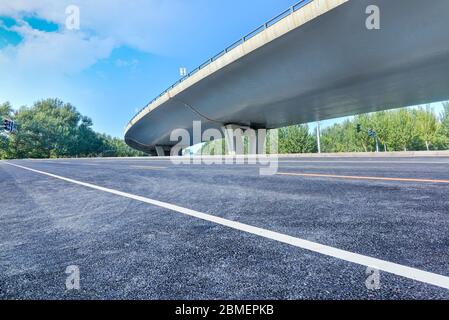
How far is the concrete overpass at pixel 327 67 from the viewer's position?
13.6 metres

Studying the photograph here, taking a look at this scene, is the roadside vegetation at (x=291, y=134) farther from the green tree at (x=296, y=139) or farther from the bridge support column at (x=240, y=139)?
the bridge support column at (x=240, y=139)

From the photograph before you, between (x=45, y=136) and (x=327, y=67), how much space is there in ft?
276

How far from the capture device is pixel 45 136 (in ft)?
248

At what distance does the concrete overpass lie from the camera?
1358 centimetres

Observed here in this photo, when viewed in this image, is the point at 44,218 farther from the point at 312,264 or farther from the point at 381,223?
the point at 381,223

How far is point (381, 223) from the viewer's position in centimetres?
279

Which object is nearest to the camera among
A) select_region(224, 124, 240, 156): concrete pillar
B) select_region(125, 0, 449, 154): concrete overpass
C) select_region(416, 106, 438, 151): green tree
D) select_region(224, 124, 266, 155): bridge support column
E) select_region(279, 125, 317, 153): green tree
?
select_region(125, 0, 449, 154): concrete overpass

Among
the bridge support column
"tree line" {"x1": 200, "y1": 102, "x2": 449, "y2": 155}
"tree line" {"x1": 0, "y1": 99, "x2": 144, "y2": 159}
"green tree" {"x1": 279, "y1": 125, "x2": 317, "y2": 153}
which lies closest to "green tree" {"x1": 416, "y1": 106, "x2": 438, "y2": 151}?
"tree line" {"x1": 200, "y1": 102, "x2": 449, "y2": 155}

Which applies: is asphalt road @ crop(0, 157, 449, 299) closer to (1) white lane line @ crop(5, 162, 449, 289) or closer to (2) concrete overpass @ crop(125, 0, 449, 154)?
(1) white lane line @ crop(5, 162, 449, 289)

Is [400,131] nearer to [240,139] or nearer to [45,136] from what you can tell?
[240,139]

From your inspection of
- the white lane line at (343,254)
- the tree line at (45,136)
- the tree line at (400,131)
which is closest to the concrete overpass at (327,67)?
the white lane line at (343,254)

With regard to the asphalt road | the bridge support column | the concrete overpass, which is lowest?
the asphalt road

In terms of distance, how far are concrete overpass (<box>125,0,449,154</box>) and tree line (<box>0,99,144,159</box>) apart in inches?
2373

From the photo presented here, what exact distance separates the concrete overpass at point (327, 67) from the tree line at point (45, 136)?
60266 mm
